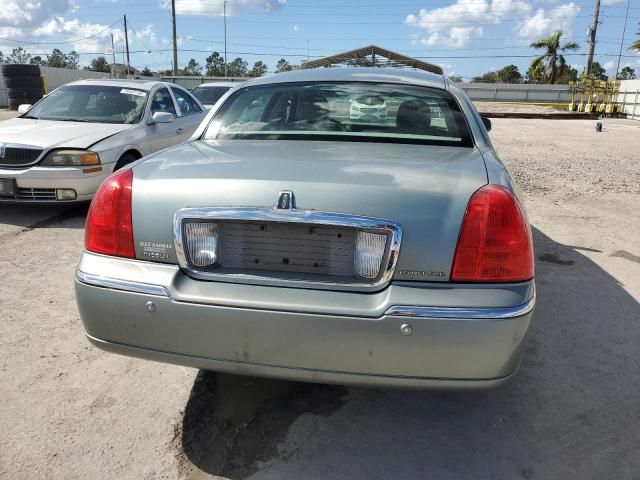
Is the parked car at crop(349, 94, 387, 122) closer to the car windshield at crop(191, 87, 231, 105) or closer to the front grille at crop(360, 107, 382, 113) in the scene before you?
the front grille at crop(360, 107, 382, 113)

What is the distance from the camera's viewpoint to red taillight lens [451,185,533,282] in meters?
1.89

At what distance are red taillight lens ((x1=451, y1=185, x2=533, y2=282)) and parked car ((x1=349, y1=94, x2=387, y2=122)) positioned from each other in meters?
1.25

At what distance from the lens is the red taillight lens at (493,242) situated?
189 centimetres

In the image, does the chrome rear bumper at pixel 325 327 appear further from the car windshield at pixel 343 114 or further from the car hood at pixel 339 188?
the car windshield at pixel 343 114

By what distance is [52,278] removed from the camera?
4.09m

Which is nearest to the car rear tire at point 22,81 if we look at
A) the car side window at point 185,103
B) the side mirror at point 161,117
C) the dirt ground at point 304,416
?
the car side window at point 185,103

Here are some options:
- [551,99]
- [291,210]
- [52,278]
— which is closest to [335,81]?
[291,210]

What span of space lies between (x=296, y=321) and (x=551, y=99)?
55240 millimetres

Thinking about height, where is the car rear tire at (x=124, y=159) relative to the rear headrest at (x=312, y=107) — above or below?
below

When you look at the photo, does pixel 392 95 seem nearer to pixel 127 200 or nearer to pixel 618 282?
pixel 127 200

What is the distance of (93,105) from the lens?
6906 millimetres

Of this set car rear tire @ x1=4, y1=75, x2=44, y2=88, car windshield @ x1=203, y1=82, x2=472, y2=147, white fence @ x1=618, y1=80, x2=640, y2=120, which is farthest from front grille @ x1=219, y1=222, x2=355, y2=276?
white fence @ x1=618, y1=80, x2=640, y2=120

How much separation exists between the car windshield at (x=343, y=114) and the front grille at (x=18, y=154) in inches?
132

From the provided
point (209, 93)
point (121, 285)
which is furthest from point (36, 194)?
point (209, 93)
